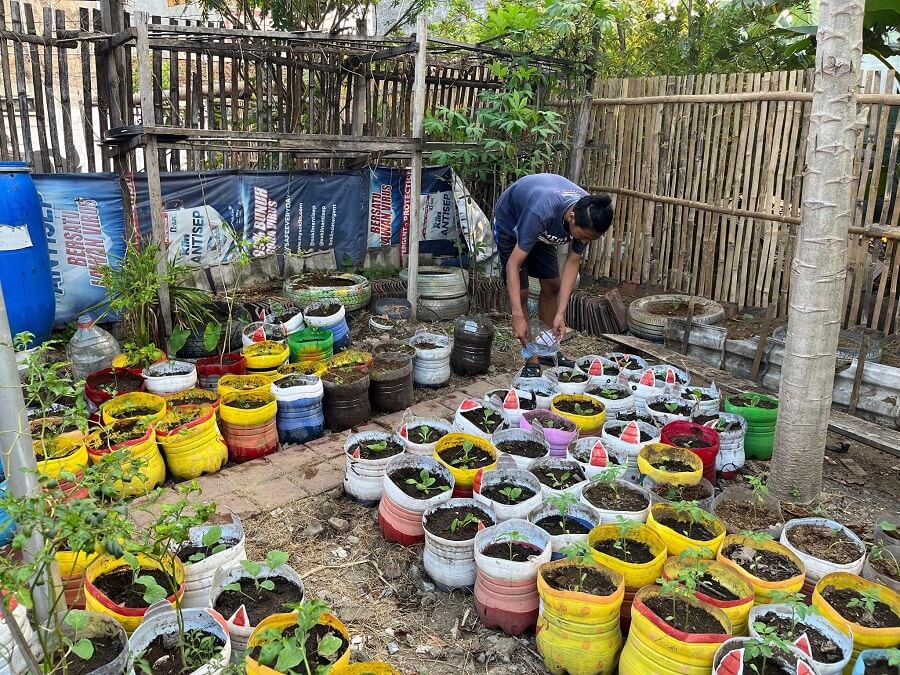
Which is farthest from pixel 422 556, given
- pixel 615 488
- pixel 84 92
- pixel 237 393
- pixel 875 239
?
pixel 84 92

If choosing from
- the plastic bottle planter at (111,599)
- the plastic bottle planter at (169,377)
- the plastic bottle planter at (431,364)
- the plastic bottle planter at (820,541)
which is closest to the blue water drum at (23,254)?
the plastic bottle planter at (169,377)

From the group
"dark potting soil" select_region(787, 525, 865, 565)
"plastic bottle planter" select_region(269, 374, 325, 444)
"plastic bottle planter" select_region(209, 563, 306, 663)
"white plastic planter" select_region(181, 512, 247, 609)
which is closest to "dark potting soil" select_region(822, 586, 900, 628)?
"dark potting soil" select_region(787, 525, 865, 565)

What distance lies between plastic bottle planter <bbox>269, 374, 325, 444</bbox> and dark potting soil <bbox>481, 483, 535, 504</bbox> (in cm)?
138

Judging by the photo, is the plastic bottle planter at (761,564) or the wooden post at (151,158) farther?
the wooden post at (151,158)

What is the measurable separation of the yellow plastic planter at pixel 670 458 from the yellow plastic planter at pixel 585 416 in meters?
0.44

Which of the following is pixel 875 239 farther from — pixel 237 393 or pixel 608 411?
pixel 237 393

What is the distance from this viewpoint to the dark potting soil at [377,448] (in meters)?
3.34

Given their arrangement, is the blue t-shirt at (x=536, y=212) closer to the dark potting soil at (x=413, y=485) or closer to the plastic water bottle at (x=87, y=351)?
the dark potting soil at (x=413, y=485)

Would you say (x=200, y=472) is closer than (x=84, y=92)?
Yes

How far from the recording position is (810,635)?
2.17 m

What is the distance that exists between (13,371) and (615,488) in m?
2.34

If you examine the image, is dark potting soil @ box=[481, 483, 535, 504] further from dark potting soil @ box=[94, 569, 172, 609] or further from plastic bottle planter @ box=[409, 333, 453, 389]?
plastic bottle planter @ box=[409, 333, 453, 389]

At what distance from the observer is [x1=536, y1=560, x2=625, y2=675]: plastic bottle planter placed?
7.26 feet

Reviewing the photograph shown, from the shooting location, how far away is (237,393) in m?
3.72
